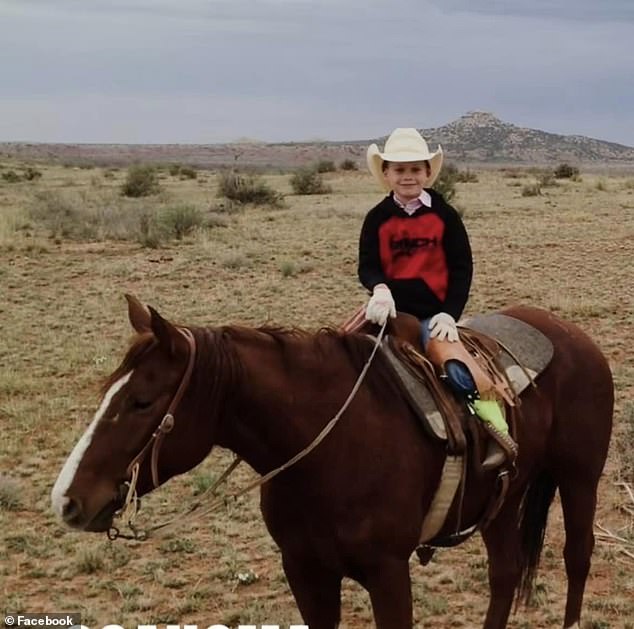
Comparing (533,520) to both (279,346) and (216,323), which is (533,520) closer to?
(279,346)

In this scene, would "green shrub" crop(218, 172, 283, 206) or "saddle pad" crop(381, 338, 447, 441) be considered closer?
"saddle pad" crop(381, 338, 447, 441)

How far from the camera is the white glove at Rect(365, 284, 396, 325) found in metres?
3.51

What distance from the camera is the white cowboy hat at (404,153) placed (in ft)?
12.3

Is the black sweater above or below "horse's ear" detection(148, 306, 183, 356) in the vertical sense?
above

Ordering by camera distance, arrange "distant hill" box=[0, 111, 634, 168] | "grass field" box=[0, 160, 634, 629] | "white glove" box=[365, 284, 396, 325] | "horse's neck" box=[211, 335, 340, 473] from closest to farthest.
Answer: "horse's neck" box=[211, 335, 340, 473]
"white glove" box=[365, 284, 396, 325]
"grass field" box=[0, 160, 634, 629]
"distant hill" box=[0, 111, 634, 168]

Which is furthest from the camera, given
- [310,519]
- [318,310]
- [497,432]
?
[318,310]

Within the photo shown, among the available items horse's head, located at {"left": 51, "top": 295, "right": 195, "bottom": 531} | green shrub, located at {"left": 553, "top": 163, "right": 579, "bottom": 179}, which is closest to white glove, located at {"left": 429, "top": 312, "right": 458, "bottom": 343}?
horse's head, located at {"left": 51, "top": 295, "right": 195, "bottom": 531}

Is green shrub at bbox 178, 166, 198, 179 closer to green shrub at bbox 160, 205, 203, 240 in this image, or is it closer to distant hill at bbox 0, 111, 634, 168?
green shrub at bbox 160, 205, 203, 240

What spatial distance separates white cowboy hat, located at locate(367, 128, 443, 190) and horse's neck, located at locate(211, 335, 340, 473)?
41.0 inches

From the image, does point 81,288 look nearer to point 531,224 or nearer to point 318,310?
point 318,310

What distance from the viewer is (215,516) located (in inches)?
258

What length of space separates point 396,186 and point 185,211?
17.9 metres

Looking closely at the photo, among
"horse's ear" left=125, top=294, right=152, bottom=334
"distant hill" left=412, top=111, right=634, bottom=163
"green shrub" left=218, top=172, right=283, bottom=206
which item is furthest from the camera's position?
"distant hill" left=412, top=111, right=634, bottom=163

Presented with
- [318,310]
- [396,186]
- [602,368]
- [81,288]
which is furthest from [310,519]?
[81,288]
